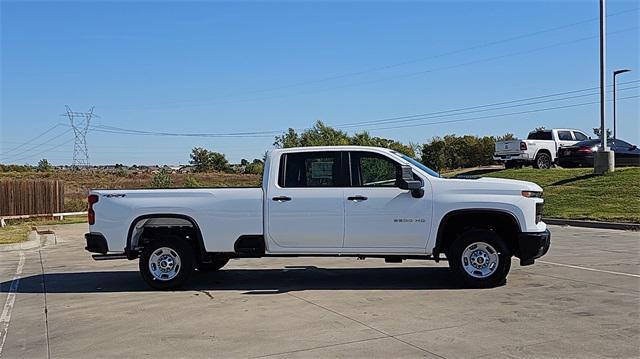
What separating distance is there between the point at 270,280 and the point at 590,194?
56.1ft

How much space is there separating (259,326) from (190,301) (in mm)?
1854

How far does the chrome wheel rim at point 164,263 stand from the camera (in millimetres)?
9562

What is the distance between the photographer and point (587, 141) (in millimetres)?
29281

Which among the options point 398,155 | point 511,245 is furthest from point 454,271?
point 398,155

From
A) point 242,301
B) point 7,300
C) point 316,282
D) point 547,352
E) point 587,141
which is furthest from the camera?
point 587,141

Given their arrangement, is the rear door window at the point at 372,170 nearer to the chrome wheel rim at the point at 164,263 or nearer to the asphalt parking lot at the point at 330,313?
the asphalt parking lot at the point at 330,313

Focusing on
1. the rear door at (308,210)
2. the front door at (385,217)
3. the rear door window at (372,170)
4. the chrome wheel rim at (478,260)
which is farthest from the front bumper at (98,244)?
the chrome wheel rim at (478,260)

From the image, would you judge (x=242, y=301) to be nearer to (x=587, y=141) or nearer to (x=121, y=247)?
(x=121, y=247)

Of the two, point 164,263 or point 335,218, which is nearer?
point 335,218

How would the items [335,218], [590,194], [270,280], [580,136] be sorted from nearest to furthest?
[335,218] → [270,280] → [590,194] → [580,136]

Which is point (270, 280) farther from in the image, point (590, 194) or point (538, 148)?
point (538, 148)

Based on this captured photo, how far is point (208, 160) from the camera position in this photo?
241 ft

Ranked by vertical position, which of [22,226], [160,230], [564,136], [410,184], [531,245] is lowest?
[22,226]

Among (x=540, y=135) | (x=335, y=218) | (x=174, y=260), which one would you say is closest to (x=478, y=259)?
(x=335, y=218)
